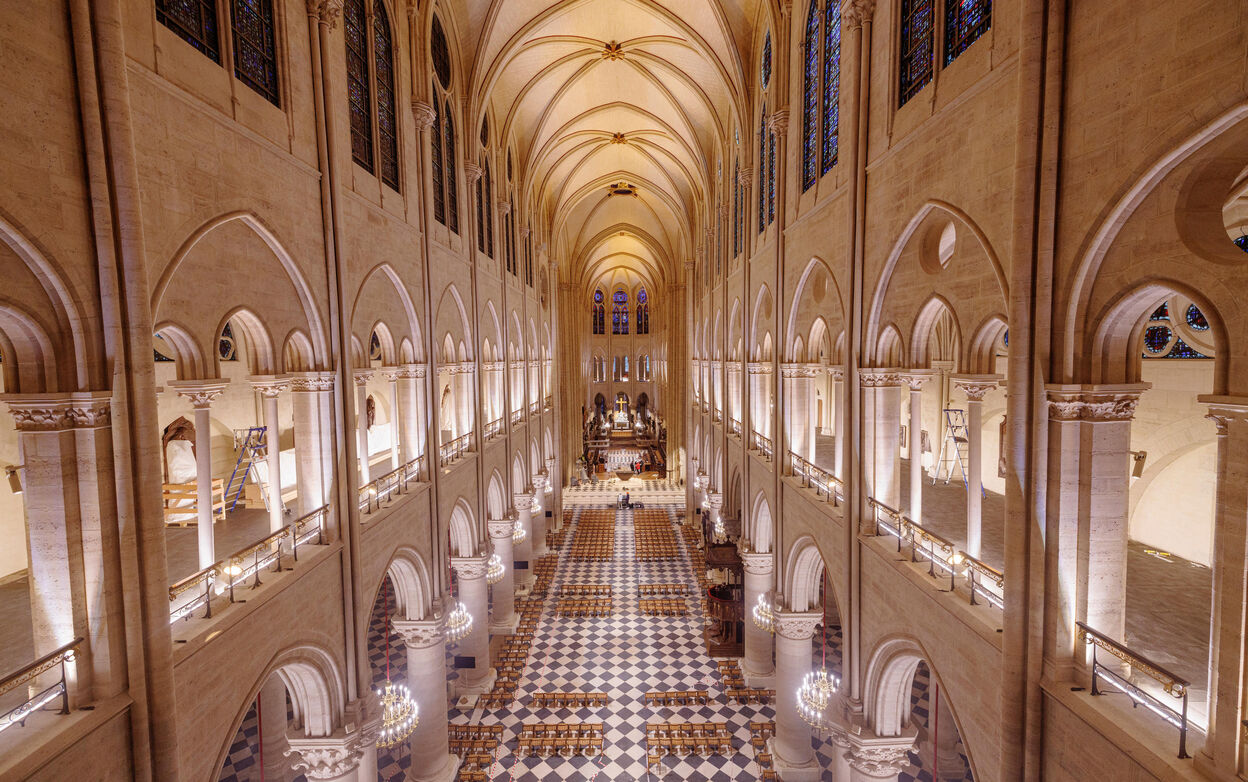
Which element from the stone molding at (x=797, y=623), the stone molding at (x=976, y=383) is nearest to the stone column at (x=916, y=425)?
the stone molding at (x=976, y=383)

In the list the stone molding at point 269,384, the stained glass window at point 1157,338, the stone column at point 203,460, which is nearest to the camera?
the stone column at point 203,460

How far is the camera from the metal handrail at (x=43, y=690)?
Answer: 4117 millimetres

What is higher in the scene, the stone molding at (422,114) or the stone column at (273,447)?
the stone molding at (422,114)

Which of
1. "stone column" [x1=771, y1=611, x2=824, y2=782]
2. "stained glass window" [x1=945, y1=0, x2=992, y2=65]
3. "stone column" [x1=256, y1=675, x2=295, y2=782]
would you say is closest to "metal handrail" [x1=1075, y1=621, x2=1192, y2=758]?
"stained glass window" [x1=945, y1=0, x2=992, y2=65]

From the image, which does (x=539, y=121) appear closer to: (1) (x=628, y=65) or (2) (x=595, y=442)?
(1) (x=628, y=65)

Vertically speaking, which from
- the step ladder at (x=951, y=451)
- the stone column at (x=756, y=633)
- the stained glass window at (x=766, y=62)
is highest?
the stained glass window at (x=766, y=62)

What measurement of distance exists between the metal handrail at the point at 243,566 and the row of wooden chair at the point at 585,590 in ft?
48.1

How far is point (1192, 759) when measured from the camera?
3879 mm

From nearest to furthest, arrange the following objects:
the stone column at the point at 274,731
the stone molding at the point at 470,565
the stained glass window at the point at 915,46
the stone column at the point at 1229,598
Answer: the stone column at the point at 1229,598 → the stained glass window at the point at 915,46 → the stone column at the point at 274,731 → the stone molding at the point at 470,565

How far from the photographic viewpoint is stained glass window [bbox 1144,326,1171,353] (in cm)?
1004

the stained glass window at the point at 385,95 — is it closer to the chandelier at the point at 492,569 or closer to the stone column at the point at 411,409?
the stone column at the point at 411,409

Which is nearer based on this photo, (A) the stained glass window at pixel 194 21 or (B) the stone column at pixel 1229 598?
(B) the stone column at pixel 1229 598

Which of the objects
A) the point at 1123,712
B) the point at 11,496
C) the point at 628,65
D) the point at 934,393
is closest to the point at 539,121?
the point at 628,65

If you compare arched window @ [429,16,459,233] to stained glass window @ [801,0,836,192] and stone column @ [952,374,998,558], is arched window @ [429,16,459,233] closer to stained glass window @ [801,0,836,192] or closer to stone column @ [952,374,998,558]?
stained glass window @ [801,0,836,192]
